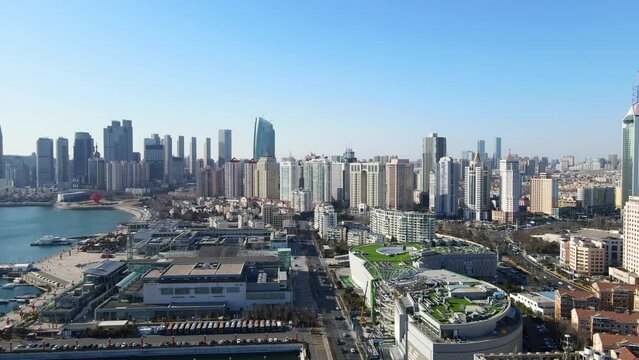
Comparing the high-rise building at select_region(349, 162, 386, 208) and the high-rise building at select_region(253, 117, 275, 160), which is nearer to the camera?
the high-rise building at select_region(349, 162, 386, 208)

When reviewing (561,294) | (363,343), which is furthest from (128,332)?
(561,294)

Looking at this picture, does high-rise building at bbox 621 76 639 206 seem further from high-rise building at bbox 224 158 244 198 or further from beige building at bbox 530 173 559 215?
high-rise building at bbox 224 158 244 198

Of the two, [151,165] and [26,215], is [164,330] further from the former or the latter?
[151,165]

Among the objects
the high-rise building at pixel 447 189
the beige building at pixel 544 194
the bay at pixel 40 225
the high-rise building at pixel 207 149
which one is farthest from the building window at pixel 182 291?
the high-rise building at pixel 207 149

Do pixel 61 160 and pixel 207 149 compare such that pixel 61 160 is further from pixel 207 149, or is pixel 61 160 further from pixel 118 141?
pixel 207 149

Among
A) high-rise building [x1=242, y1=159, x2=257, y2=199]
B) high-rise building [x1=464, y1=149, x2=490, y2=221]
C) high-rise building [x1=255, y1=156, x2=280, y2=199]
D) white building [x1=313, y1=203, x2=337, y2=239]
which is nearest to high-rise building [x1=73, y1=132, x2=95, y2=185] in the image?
high-rise building [x1=242, y1=159, x2=257, y2=199]

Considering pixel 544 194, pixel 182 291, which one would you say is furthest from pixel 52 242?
pixel 544 194
